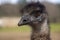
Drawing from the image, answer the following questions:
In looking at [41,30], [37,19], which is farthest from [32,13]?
[41,30]

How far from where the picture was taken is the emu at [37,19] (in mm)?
3066

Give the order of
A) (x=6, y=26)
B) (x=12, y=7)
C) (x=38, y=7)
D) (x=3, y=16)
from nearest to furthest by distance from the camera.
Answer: (x=38, y=7) → (x=6, y=26) → (x=3, y=16) → (x=12, y=7)

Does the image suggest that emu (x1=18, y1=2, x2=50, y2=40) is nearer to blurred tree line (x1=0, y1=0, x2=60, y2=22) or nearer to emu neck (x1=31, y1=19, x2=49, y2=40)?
emu neck (x1=31, y1=19, x2=49, y2=40)

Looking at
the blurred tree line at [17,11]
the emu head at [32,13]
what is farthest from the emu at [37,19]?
the blurred tree line at [17,11]

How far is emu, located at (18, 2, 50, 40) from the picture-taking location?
3066mm

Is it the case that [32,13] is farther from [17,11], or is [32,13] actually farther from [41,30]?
[17,11]

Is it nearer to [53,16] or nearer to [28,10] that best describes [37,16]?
[28,10]

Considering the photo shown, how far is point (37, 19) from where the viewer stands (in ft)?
10.3

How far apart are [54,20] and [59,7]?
175cm

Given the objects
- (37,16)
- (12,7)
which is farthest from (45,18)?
(12,7)

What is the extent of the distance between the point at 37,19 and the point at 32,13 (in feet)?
0.33

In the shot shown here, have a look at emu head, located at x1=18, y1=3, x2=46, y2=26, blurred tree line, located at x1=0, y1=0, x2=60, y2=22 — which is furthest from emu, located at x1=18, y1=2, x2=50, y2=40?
blurred tree line, located at x1=0, y1=0, x2=60, y2=22

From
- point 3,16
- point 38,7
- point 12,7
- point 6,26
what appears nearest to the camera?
point 38,7

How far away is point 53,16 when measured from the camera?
21.9 meters
